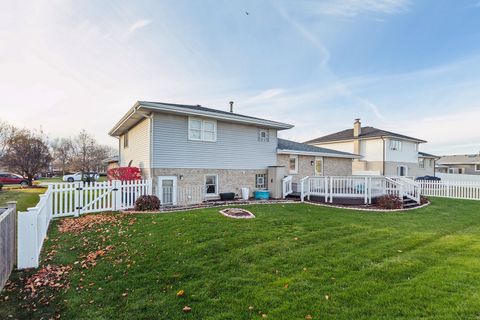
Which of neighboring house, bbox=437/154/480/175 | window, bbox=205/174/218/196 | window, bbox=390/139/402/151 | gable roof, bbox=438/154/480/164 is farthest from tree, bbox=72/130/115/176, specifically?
gable roof, bbox=438/154/480/164

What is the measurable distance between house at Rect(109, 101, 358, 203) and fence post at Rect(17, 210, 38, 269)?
645cm

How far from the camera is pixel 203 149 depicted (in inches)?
514

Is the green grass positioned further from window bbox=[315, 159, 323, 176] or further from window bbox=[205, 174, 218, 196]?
window bbox=[315, 159, 323, 176]

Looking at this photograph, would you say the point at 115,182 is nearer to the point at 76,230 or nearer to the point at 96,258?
the point at 76,230

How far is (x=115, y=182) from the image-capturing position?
32.8 ft

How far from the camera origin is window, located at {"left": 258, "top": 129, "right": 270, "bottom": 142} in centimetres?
1577

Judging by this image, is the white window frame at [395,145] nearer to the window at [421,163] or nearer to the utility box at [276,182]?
the window at [421,163]

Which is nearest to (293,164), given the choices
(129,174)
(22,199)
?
(129,174)

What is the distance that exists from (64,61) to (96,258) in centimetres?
1076

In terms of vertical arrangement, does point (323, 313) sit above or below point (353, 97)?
below

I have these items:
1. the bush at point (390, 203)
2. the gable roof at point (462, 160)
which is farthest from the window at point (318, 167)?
the gable roof at point (462, 160)

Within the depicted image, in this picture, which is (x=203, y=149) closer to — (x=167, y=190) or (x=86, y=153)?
(x=167, y=190)

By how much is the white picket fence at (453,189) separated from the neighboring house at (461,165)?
41.4 meters

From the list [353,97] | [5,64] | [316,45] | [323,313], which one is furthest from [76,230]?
[353,97]
